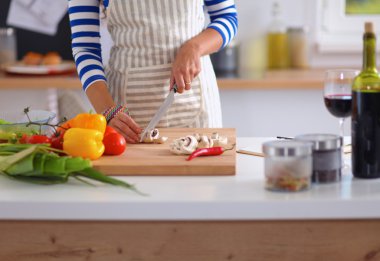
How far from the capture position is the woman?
2.25 metres

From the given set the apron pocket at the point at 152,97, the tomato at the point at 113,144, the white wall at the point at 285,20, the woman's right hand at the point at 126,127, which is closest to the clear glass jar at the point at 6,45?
the white wall at the point at 285,20

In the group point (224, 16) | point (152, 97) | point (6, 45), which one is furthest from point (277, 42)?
point (152, 97)

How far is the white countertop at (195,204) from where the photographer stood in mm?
1399

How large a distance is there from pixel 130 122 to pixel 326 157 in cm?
59

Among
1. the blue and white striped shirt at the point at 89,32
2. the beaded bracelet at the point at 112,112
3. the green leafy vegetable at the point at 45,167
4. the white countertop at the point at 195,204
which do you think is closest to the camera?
the white countertop at the point at 195,204

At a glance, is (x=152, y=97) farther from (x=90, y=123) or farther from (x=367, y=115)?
(x=367, y=115)

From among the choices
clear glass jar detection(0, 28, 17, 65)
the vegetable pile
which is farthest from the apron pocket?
clear glass jar detection(0, 28, 17, 65)

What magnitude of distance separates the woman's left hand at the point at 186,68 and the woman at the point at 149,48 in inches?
5.8

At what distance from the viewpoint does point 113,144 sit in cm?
170

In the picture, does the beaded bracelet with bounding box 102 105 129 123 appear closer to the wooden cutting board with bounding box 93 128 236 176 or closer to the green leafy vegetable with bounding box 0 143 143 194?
the wooden cutting board with bounding box 93 128 236 176

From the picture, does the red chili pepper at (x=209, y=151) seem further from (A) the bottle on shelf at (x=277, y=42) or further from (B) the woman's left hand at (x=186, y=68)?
(A) the bottle on shelf at (x=277, y=42)

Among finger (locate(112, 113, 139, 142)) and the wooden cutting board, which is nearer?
the wooden cutting board

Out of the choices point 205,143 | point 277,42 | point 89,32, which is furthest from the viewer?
point 277,42

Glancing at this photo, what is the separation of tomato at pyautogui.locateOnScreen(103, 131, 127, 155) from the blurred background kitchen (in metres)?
1.77
